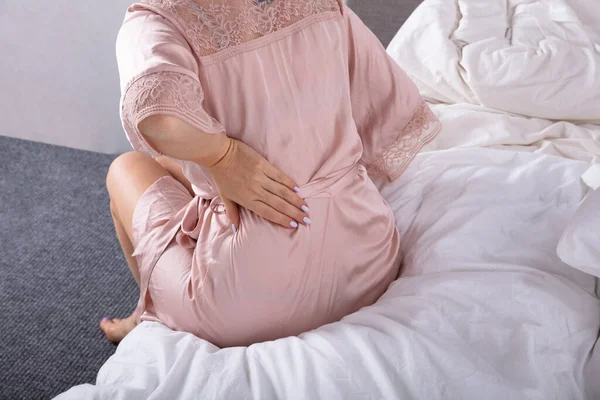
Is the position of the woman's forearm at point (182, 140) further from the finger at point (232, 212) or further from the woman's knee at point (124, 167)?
the woman's knee at point (124, 167)

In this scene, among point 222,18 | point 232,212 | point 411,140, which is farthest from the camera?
point 411,140

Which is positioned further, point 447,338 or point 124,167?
point 124,167

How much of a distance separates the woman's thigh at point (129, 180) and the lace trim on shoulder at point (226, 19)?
0.47 meters

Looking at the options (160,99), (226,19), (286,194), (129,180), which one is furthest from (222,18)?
(129,180)

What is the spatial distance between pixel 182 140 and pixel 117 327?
3.06 feet

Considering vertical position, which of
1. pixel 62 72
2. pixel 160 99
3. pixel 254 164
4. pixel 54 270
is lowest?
pixel 54 270

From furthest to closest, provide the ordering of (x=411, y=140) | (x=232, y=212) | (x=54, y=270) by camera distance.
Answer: (x=54, y=270) → (x=411, y=140) → (x=232, y=212)

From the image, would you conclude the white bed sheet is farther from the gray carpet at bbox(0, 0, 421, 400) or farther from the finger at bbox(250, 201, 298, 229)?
the gray carpet at bbox(0, 0, 421, 400)

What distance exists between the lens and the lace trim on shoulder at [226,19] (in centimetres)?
101

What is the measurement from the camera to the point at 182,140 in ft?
3.20

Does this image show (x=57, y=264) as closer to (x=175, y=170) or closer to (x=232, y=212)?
(x=175, y=170)

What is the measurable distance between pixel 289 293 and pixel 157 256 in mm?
270

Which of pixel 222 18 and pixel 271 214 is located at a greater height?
pixel 222 18

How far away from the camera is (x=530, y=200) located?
1.35m
